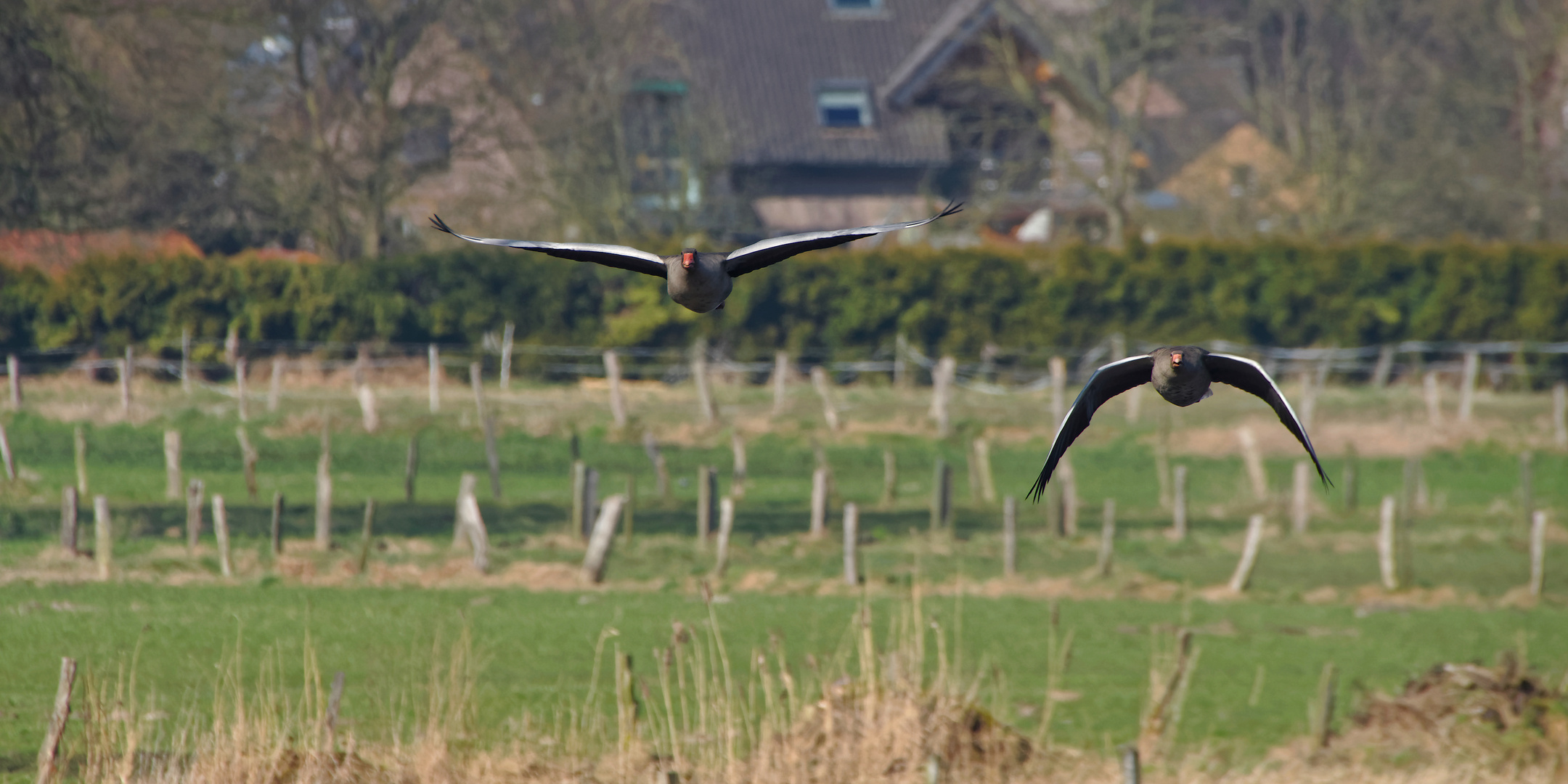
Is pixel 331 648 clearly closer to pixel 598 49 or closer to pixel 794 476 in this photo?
pixel 794 476

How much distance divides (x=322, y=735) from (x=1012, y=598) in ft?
33.8

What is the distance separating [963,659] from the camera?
18.0 meters

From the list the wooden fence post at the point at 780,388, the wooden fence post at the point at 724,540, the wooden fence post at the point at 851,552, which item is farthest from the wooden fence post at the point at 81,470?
the wooden fence post at the point at 780,388

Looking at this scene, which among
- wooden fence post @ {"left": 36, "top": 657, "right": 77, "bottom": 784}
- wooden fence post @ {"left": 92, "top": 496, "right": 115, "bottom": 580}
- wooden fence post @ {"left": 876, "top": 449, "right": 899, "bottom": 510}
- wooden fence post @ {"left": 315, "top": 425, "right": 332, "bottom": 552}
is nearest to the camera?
wooden fence post @ {"left": 36, "top": 657, "right": 77, "bottom": 784}

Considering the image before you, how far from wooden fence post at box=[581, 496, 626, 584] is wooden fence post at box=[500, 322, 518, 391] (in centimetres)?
1560

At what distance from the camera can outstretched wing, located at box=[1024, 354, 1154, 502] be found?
19.9 ft

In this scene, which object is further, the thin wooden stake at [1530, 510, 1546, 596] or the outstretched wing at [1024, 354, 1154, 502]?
the thin wooden stake at [1530, 510, 1546, 596]

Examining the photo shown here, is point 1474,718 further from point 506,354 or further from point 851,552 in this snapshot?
point 506,354

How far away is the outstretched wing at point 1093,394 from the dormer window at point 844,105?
48.0 meters

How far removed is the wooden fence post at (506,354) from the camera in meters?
36.9

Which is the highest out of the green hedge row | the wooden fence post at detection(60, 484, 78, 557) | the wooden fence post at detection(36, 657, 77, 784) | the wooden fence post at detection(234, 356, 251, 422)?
the green hedge row

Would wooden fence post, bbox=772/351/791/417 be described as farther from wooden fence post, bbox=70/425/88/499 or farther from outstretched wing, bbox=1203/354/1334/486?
outstretched wing, bbox=1203/354/1334/486

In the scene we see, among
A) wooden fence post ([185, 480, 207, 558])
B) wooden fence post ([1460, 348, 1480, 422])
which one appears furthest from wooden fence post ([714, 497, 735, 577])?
wooden fence post ([1460, 348, 1480, 422])

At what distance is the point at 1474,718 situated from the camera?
15.0 m
